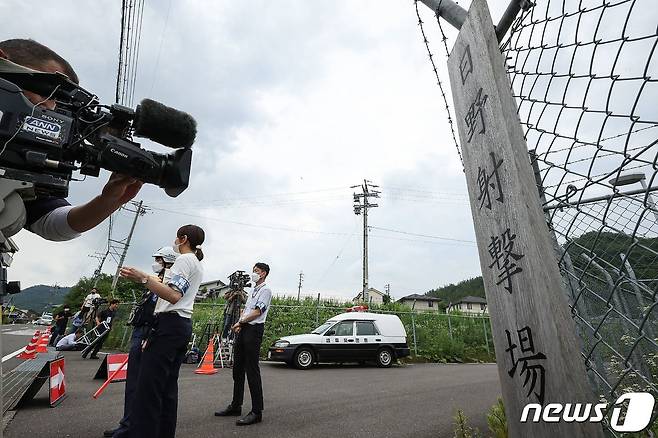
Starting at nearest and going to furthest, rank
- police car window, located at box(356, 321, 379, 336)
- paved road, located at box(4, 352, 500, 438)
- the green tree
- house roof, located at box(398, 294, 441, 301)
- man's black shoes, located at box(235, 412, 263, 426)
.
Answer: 1. paved road, located at box(4, 352, 500, 438)
2. man's black shoes, located at box(235, 412, 263, 426)
3. police car window, located at box(356, 321, 379, 336)
4. the green tree
5. house roof, located at box(398, 294, 441, 301)

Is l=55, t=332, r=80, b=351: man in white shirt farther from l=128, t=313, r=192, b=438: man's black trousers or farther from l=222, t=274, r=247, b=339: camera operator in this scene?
l=128, t=313, r=192, b=438: man's black trousers

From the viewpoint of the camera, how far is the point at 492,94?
1.24m

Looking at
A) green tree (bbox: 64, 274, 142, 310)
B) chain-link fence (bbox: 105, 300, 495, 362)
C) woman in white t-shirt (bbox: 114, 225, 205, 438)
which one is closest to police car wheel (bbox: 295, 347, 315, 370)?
chain-link fence (bbox: 105, 300, 495, 362)

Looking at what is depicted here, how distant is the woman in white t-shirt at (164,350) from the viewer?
2.35 m

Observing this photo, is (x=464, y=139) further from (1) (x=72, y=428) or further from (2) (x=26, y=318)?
(2) (x=26, y=318)

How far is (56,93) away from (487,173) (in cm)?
145

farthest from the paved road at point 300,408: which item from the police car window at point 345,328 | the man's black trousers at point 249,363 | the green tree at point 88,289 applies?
the green tree at point 88,289

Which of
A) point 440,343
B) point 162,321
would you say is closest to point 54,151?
point 162,321

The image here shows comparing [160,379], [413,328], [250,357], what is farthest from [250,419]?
[413,328]

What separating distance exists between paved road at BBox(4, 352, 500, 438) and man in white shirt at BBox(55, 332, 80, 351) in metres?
4.68

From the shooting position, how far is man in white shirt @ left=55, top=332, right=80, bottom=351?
36.7 ft

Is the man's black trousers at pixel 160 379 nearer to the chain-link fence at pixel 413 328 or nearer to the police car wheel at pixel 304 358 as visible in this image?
the police car wheel at pixel 304 358

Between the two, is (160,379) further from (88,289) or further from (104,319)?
(88,289)

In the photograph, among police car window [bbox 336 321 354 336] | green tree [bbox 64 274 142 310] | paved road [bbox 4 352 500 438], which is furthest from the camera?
green tree [bbox 64 274 142 310]
